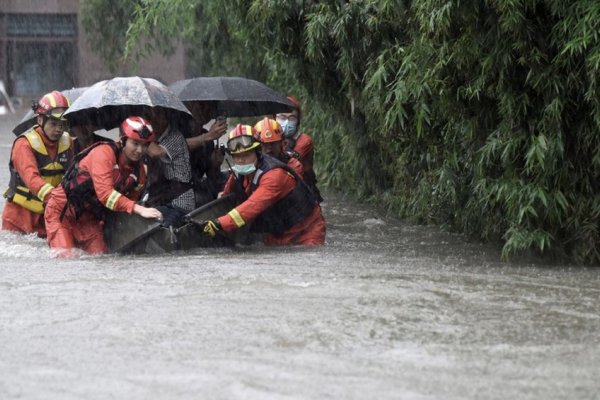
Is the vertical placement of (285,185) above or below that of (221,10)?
below

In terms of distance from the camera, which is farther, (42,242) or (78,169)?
(42,242)

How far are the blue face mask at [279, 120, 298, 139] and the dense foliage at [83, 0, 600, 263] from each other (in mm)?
724

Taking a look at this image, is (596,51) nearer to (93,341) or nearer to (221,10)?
(93,341)

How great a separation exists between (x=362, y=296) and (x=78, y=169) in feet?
10.5

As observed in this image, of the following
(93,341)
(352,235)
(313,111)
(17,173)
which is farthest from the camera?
(313,111)

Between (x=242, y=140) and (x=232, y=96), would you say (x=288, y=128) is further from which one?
(x=242, y=140)

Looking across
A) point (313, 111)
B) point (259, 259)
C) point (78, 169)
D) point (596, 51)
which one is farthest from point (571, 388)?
point (313, 111)

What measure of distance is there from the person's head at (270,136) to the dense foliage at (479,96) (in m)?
0.94

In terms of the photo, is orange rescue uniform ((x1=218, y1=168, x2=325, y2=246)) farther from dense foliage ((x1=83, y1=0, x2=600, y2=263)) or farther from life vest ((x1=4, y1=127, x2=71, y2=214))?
life vest ((x1=4, y1=127, x2=71, y2=214))

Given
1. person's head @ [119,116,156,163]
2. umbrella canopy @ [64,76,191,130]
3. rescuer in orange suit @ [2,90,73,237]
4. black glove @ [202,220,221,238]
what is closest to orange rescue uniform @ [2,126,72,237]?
rescuer in orange suit @ [2,90,73,237]

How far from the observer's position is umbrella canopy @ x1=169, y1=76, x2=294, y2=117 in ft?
40.9

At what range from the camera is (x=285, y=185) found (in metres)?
10.9

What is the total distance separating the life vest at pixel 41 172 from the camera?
38.6 feet

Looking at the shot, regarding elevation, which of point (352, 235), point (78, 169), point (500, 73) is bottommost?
point (352, 235)
